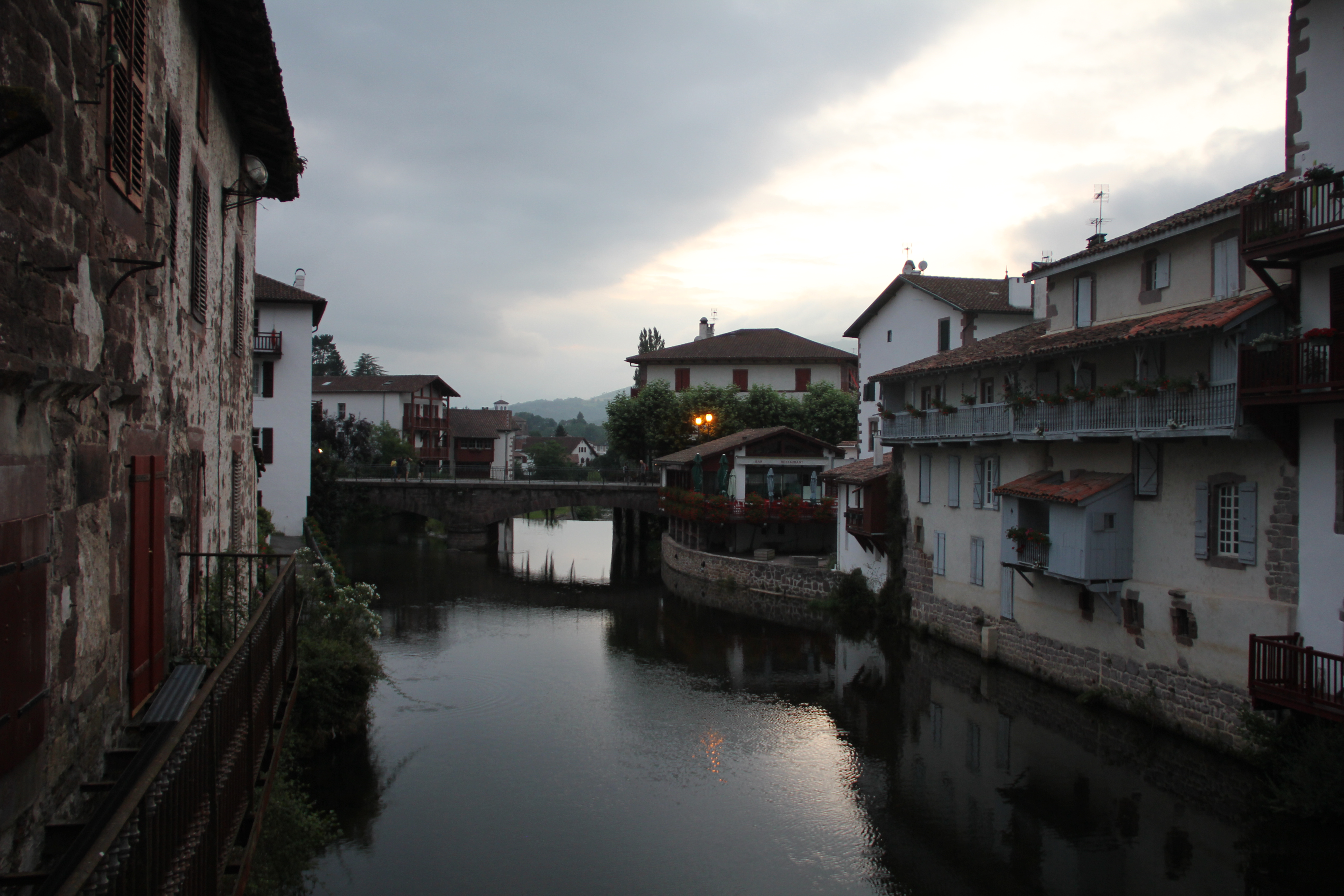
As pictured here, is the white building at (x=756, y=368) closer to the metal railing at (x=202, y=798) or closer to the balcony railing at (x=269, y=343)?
the balcony railing at (x=269, y=343)

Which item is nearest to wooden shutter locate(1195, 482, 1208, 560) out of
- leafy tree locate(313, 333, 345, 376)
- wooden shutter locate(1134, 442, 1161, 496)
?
wooden shutter locate(1134, 442, 1161, 496)

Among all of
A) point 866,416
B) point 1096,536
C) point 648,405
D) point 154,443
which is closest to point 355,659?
point 154,443

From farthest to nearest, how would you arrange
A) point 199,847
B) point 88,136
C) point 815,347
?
point 815,347, point 88,136, point 199,847

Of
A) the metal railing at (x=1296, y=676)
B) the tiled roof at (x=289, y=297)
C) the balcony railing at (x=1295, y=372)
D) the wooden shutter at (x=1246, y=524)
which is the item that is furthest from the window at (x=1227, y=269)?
the tiled roof at (x=289, y=297)

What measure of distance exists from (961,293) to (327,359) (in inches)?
3976

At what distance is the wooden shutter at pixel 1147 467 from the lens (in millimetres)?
18797

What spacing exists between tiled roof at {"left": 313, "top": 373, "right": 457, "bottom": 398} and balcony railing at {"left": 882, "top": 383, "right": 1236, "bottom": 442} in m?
53.7

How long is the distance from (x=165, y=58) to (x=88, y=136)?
2.81m

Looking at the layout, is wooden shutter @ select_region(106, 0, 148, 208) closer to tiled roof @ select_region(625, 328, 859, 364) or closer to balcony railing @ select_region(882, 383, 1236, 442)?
balcony railing @ select_region(882, 383, 1236, 442)

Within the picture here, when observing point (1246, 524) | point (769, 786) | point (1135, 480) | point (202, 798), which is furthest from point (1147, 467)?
point (202, 798)

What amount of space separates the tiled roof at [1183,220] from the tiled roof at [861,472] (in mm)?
10015

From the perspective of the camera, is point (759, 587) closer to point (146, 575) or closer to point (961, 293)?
point (961, 293)

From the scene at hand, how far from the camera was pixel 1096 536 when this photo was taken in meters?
19.4

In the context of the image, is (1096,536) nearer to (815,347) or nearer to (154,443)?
(154,443)
